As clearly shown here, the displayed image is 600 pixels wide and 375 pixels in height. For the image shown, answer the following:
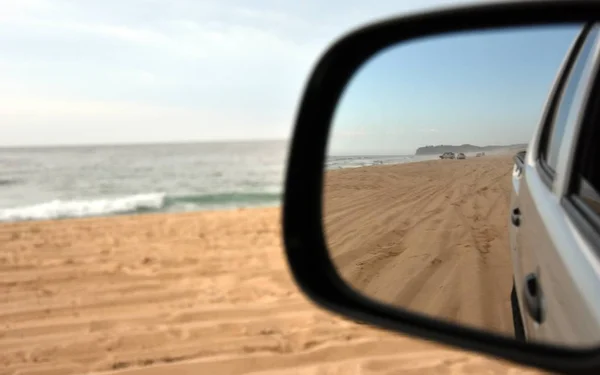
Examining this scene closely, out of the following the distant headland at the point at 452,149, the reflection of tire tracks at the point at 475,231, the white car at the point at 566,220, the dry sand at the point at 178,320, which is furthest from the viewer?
the dry sand at the point at 178,320

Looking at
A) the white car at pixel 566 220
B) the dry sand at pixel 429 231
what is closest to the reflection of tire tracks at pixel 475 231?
the dry sand at pixel 429 231

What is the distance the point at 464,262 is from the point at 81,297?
5.11 meters

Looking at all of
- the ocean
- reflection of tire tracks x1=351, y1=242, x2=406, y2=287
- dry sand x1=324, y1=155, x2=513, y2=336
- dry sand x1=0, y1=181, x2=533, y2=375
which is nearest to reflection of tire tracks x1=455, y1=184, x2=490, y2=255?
dry sand x1=324, y1=155, x2=513, y2=336

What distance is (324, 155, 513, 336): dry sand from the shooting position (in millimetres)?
1477

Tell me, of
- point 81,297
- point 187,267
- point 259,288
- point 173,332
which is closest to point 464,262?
point 173,332

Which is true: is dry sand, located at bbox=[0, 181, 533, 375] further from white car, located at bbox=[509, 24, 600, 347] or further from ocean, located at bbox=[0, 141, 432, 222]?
ocean, located at bbox=[0, 141, 432, 222]

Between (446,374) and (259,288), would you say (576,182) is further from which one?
(259,288)

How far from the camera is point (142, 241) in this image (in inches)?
363

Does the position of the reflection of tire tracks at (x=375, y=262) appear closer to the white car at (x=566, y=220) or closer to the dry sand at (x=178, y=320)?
the white car at (x=566, y=220)

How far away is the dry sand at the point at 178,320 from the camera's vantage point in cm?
429

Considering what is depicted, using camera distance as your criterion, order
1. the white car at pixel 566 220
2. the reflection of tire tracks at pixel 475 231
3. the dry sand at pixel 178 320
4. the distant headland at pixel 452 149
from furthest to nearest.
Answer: the dry sand at pixel 178 320 → the reflection of tire tracks at pixel 475 231 → the distant headland at pixel 452 149 → the white car at pixel 566 220

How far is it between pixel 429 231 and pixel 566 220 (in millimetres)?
602

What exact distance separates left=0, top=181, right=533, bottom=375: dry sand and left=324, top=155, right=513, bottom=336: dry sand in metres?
2.28

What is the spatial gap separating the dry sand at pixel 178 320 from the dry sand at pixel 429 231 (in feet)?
7.49
